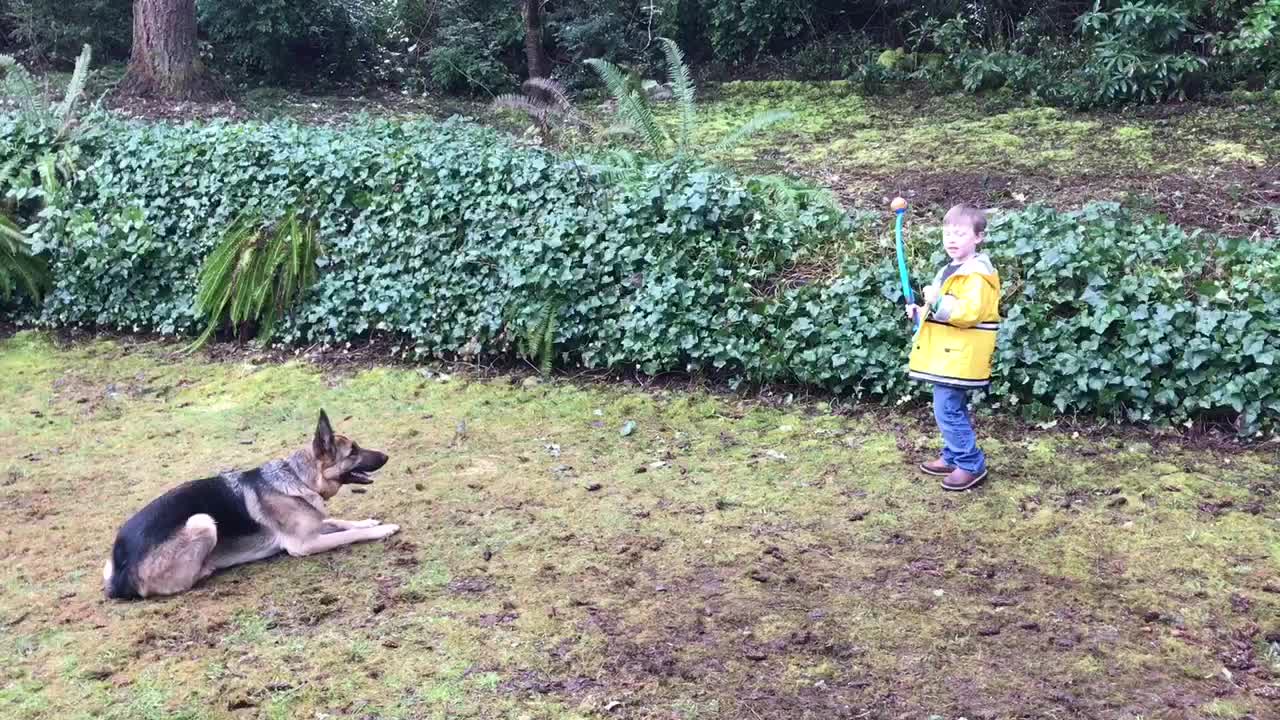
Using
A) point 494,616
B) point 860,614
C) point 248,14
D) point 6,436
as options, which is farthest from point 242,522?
point 248,14

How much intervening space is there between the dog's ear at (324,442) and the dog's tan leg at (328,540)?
370 mm

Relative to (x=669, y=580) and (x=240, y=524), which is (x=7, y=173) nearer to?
(x=240, y=524)

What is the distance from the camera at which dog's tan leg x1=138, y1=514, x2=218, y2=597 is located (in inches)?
177

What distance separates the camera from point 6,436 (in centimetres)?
702

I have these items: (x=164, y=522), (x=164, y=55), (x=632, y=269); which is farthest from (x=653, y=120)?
(x=164, y=55)

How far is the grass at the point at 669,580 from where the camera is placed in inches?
148

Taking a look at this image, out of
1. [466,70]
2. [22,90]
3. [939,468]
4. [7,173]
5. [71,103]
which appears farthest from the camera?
[466,70]

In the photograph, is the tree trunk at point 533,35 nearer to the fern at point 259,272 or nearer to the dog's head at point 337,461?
the fern at point 259,272

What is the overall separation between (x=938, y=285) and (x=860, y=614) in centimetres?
190

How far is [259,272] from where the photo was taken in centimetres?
842

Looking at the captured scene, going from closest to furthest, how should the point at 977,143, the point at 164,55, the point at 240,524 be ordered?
1. the point at 240,524
2. the point at 977,143
3. the point at 164,55

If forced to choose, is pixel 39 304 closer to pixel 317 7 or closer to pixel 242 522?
pixel 242 522

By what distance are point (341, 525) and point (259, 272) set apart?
3.96 metres

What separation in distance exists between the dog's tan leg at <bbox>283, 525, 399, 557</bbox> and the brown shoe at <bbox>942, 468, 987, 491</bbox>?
284 cm
